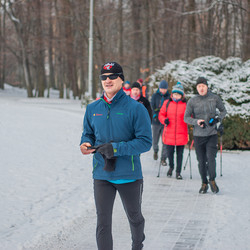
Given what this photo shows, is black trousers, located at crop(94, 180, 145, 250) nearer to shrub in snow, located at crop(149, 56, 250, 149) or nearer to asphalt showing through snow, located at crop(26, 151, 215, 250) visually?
asphalt showing through snow, located at crop(26, 151, 215, 250)

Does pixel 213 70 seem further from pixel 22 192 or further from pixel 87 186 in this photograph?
pixel 22 192

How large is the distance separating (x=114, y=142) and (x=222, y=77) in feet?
34.9

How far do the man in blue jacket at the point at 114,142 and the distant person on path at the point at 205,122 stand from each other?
3391 millimetres

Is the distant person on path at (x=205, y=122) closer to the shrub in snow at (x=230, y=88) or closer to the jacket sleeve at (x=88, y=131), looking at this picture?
the jacket sleeve at (x=88, y=131)

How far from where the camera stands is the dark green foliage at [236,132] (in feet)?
41.3

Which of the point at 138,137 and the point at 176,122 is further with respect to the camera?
the point at 176,122

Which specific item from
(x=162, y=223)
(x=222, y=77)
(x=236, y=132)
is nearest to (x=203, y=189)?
(x=162, y=223)

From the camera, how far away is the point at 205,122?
716 cm

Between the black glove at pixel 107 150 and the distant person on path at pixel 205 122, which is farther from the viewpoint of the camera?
the distant person on path at pixel 205 122

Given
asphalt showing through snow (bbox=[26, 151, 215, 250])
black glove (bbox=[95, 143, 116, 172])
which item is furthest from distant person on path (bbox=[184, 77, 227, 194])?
black glove (bbox=[95, 143, 116, 172])

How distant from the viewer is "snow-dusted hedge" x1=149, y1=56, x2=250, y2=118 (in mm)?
12711

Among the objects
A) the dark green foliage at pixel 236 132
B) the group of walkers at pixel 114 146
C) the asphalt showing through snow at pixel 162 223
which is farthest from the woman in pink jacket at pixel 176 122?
the group of walkers at pixel 114 146

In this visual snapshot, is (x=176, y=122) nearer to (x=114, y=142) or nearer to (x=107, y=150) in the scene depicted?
(x=114, y=142)

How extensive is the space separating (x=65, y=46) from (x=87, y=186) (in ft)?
91.9
